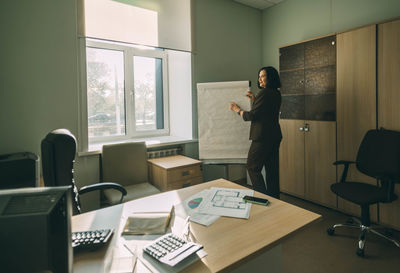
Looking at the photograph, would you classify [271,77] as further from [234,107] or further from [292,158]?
[292,158]

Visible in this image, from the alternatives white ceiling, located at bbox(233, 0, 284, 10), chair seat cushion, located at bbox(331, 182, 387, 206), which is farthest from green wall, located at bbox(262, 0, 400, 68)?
chair seat cushion, located at bbox(331, 182, 387, 206)

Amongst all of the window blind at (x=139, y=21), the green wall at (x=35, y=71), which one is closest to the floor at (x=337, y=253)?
the green wall at (x=35, y=71)

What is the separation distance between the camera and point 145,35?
10.6ft

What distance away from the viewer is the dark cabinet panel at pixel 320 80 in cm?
312

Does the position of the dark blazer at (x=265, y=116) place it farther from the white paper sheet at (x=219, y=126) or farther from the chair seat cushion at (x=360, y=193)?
the chair seat cushion at (x=360, y=193)

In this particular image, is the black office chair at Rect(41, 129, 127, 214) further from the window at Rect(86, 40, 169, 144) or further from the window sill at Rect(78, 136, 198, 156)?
the window at Rect(86, 40, 169, 144)

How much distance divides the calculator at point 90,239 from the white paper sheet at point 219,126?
230 cm

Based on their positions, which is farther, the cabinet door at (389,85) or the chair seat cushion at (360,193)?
the cabinet door at (389,85)

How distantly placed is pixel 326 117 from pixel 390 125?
2.21ft

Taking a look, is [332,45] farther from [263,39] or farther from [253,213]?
[253,213]

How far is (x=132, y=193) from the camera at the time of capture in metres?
2.61

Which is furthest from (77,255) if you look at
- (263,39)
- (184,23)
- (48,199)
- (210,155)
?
(263,39)

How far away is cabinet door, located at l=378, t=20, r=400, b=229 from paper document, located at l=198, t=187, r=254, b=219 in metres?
1.88

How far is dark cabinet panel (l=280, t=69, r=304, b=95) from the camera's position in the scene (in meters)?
3.43
